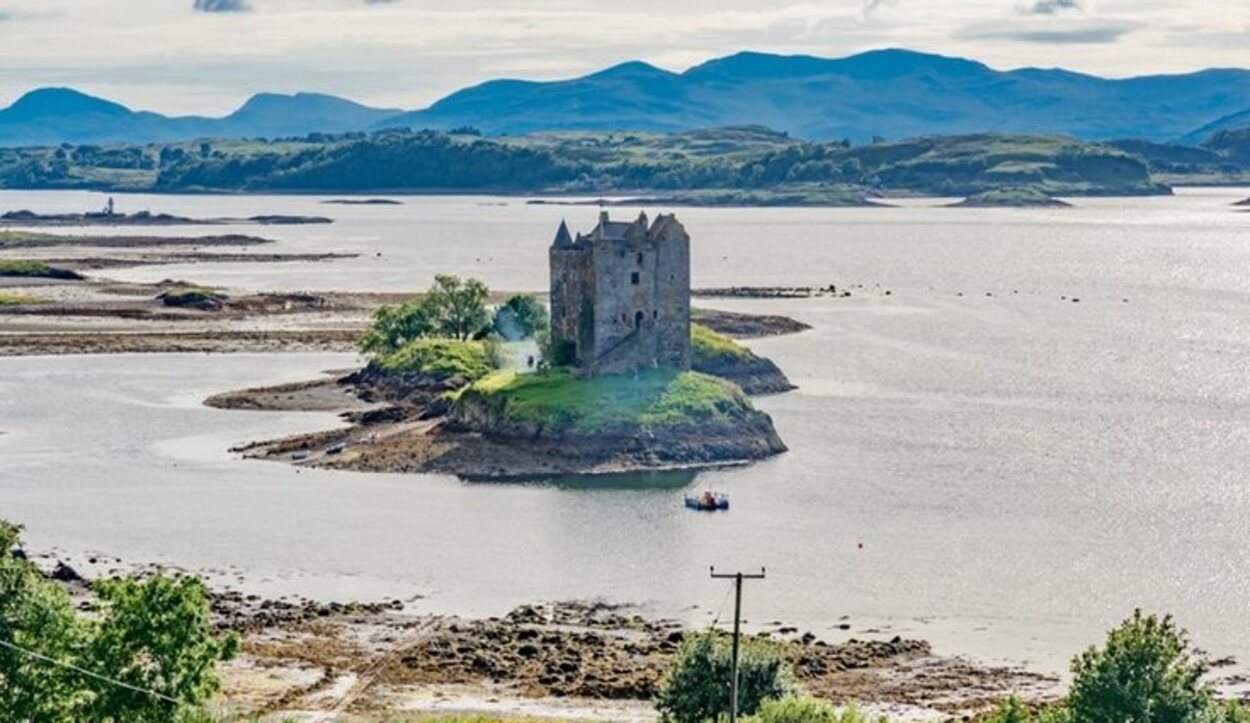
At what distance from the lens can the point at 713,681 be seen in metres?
51.2

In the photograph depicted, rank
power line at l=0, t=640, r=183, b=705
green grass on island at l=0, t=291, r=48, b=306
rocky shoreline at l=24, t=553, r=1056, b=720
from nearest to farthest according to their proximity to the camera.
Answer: power line at l=0, t=640, r=183, b=705 < rocky shoreline at l=24, t=553, r=1056, b=720 < green grass on island at l=0, t=291, r=48, b=306

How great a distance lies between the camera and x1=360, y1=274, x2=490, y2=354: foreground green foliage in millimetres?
134750

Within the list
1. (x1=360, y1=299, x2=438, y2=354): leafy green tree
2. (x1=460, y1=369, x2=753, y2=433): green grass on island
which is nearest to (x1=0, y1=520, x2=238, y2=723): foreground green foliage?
(x1=460, y1=369, x2=753, y2=433): green grass on island

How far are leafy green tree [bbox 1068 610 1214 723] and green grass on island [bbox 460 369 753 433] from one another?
59079 millimetres

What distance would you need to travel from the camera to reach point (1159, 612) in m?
70.7

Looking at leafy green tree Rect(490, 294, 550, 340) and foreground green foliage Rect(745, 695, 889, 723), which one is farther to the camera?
leafy green tree Rect(490, 294, 550, 340)

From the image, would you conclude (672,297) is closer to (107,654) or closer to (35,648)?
(107,654)

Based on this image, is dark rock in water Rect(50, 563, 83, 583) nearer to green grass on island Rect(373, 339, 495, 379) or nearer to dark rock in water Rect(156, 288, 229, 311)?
green grass on island Rect(373, 339, 495, 379)

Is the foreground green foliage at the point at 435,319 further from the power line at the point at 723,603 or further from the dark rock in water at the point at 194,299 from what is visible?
the power line at the point at 723,603

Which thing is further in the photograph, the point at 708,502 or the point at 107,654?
the point at 708,502

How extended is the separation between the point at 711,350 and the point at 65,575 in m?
58.6

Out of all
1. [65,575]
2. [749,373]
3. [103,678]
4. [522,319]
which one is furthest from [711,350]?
[103,678]

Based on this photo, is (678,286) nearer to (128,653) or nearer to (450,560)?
(450,560)

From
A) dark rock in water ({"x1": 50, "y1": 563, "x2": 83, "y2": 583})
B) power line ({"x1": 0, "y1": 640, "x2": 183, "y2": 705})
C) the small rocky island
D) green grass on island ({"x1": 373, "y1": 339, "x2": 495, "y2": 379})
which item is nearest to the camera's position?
power line ({"x1": 0, "y1": 640, "x2": 183, "y2": 705})
